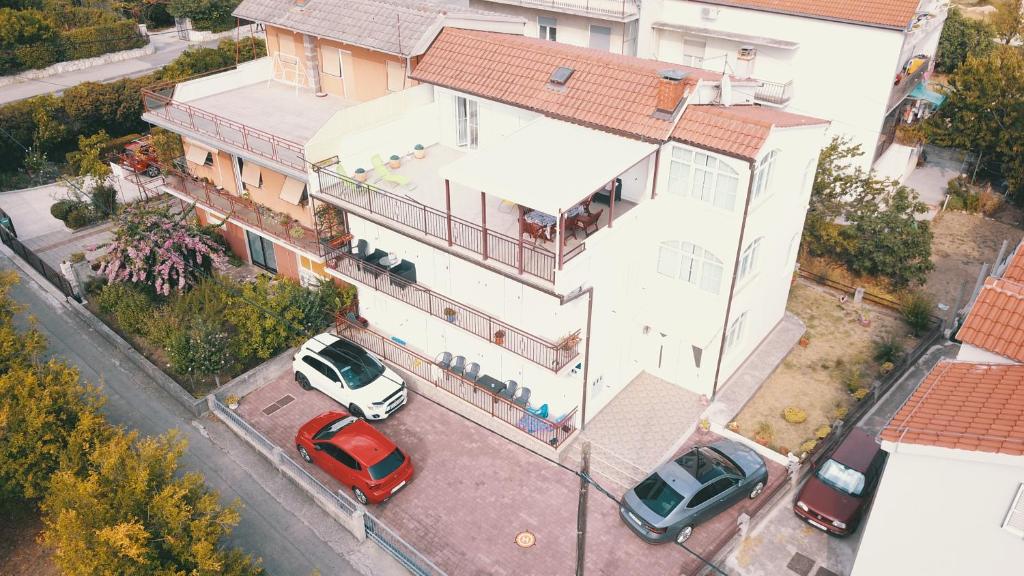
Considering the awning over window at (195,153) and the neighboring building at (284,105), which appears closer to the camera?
the neighboring building at (284,105)

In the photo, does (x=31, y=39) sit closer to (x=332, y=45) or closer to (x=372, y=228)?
(x=332, y=45)

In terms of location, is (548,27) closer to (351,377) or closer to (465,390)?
(465,390)

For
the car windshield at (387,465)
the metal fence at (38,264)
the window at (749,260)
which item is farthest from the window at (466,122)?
the metal fence at (38,264)

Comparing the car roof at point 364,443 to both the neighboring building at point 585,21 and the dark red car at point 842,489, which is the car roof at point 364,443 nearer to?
the dark red car at point 842,489

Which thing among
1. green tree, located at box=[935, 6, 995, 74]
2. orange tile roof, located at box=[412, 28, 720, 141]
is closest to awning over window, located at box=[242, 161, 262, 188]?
orange tile roof, located at box=[412, 28, 720, 141]

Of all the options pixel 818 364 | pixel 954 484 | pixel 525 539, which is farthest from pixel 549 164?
pixel 818 364

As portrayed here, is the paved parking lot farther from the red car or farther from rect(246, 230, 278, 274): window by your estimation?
rect(246, 230, 278, 274): window

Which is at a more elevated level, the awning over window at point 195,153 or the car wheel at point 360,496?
the awning over window at point 195,153
